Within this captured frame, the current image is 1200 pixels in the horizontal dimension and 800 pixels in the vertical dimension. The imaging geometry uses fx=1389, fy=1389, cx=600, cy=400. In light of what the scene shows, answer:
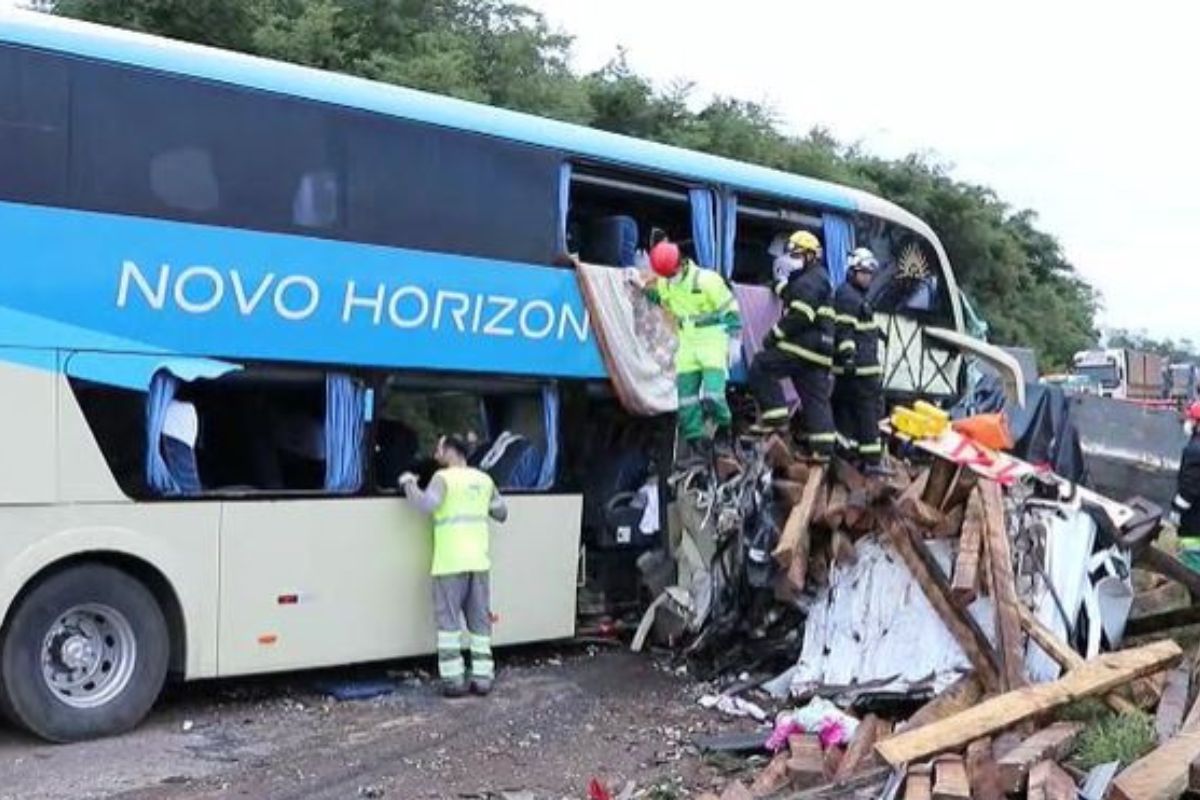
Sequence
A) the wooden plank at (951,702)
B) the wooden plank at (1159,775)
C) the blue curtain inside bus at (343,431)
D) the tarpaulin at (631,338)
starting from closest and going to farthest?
1. the wooden plank at (1159,775)
2. the wooden plank at (951,702)
3. the blue curtain inside bus at (343,431)
4. the tarpaulin at (631,338)

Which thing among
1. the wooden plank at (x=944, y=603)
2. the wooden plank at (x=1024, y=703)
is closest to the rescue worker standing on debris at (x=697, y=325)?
the wooden plank at (x=944, y=603)

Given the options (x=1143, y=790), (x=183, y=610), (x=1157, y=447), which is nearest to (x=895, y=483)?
(x=1143, y=790)

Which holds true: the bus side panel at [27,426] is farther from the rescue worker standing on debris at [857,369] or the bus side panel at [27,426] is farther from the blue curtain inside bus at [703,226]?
the rescue worker standing on debris at [857,369]

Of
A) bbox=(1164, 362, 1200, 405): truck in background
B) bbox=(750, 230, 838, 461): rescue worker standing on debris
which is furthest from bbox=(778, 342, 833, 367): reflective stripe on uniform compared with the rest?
bbox=(1164, 362, 1200, 405): truck in background

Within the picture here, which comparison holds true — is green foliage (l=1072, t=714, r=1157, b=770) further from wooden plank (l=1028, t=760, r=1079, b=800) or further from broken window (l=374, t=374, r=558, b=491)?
broken window (l=374, t=374, r=558, b=491)

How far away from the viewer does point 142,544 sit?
677 centimetres

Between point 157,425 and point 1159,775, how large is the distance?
4.76 meters

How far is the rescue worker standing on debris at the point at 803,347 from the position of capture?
913 cm

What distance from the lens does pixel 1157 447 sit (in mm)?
17062

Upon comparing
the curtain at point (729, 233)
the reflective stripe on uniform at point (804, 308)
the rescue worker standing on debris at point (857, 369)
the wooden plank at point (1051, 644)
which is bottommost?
the wooden plank at point (1051, 644)

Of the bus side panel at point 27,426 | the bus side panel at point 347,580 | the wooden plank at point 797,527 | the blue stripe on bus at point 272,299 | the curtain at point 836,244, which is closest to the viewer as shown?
the bus side panel at point 27,426

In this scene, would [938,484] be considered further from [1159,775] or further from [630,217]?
[1159,775]

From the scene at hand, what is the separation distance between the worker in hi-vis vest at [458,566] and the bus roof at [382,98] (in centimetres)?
200

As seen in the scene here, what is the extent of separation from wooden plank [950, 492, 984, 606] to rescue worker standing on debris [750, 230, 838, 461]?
1.51 meters
